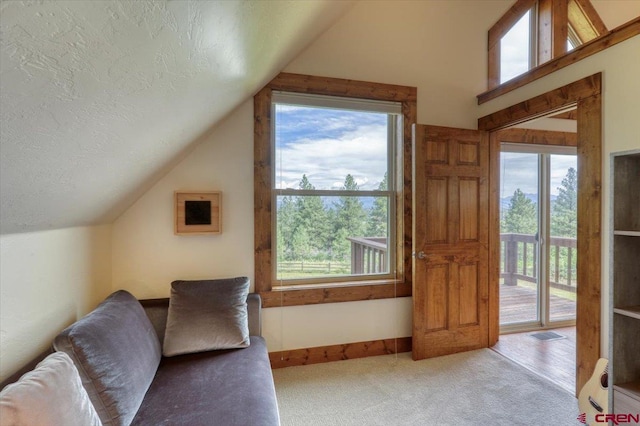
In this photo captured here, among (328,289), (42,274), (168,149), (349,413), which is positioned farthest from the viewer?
(328,289)

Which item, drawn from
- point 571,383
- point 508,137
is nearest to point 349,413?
point 571,383

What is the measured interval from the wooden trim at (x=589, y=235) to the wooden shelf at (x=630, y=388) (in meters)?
0.50

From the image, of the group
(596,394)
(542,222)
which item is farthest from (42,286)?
(542,222)

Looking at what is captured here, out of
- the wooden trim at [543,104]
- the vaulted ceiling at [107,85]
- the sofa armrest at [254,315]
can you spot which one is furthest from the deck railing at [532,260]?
the vaulted ceiling at [107,85]

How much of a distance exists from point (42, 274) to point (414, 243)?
8.11 ft

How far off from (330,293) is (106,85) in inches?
85.0

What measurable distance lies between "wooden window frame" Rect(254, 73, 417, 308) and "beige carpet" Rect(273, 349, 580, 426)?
1.89 ft

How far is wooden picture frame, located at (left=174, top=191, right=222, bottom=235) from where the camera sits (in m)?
2.29

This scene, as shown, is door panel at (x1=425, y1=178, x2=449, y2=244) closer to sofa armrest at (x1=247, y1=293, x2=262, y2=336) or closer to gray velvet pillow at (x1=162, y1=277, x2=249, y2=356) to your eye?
sofa armrest at (x1=247, y1=293, x2=262, y2=336)

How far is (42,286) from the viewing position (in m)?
1.43

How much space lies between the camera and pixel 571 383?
7.41ft

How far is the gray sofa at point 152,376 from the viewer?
47.1 inches

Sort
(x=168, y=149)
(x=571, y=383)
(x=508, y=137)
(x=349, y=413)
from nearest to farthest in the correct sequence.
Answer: (x=168, y=149) → (x=349, y=413) → (x=571, y=383) → (x=508, y=137)

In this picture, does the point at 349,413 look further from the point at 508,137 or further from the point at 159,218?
the point at 508,137
